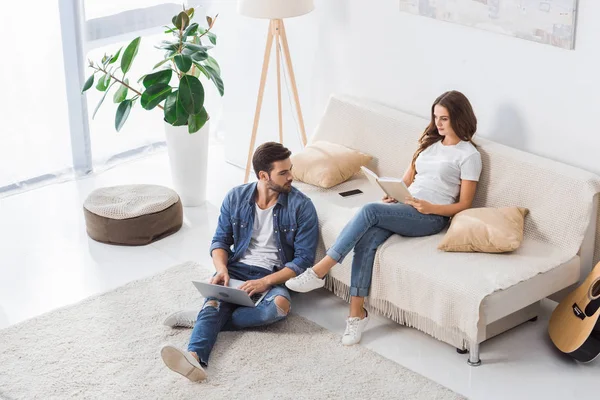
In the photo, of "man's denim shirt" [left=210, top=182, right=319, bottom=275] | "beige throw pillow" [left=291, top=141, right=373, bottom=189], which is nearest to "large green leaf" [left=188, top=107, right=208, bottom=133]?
"beige throw pillow" [left=291, top=141, right=373, bottom=189]

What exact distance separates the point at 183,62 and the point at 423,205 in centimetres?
159

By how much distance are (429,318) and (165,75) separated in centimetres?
206

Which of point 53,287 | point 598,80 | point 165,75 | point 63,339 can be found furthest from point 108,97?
point 598,80

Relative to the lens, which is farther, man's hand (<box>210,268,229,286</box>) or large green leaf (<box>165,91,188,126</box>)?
large green leaf (<box>165,91,188,126</box>)

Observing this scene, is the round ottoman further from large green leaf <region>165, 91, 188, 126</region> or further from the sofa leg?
the sofa leg

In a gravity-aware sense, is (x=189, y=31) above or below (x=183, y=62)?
above

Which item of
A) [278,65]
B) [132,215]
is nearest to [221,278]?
[132,215]

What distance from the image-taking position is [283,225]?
4.14 meters

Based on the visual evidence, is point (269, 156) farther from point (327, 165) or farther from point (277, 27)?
point (277, 27)

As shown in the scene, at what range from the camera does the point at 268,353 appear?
12.5 feet

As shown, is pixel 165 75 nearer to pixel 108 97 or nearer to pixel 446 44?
pixel 108 97

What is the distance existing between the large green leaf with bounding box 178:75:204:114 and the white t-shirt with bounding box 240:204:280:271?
98 cm

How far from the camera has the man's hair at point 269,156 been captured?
402 centimetres

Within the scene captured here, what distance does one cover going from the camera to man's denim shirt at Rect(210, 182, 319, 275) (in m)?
4.12
